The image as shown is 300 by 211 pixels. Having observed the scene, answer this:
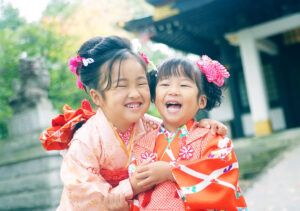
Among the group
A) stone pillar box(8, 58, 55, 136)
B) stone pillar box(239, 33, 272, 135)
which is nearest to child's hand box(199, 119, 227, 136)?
stone pillar box(8, 58, 55, 136)

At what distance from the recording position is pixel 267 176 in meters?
6.70

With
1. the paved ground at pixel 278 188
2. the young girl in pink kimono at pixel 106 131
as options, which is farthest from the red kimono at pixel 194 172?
the paved ground at pixel 278 188

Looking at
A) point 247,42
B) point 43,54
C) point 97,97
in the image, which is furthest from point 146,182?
point 247,42


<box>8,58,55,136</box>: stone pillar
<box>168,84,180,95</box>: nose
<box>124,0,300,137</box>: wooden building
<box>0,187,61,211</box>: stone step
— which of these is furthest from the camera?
<box>124,0,300,137</box>: wooden building

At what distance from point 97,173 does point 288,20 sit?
926 centimetres

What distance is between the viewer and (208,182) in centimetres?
197

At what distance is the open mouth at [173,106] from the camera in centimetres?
211

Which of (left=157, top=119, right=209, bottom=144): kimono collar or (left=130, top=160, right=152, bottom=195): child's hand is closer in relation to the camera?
(left=130, top=160, right=152, bottom=195): child's hand

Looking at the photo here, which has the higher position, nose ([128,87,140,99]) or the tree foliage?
the tree foliage

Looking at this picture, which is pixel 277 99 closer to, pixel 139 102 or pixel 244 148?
pixel 244 148

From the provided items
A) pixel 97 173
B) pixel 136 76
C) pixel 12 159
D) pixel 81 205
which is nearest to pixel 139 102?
pixel 136 76

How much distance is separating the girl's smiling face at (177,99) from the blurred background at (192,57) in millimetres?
354

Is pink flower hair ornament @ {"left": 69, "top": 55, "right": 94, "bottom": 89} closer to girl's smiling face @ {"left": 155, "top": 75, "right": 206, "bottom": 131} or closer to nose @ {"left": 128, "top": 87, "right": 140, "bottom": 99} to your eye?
nose @ {"left": 128, "top": 87, "right": 140, "bottom": 99}

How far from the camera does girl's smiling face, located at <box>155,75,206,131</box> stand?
2.10 metres
